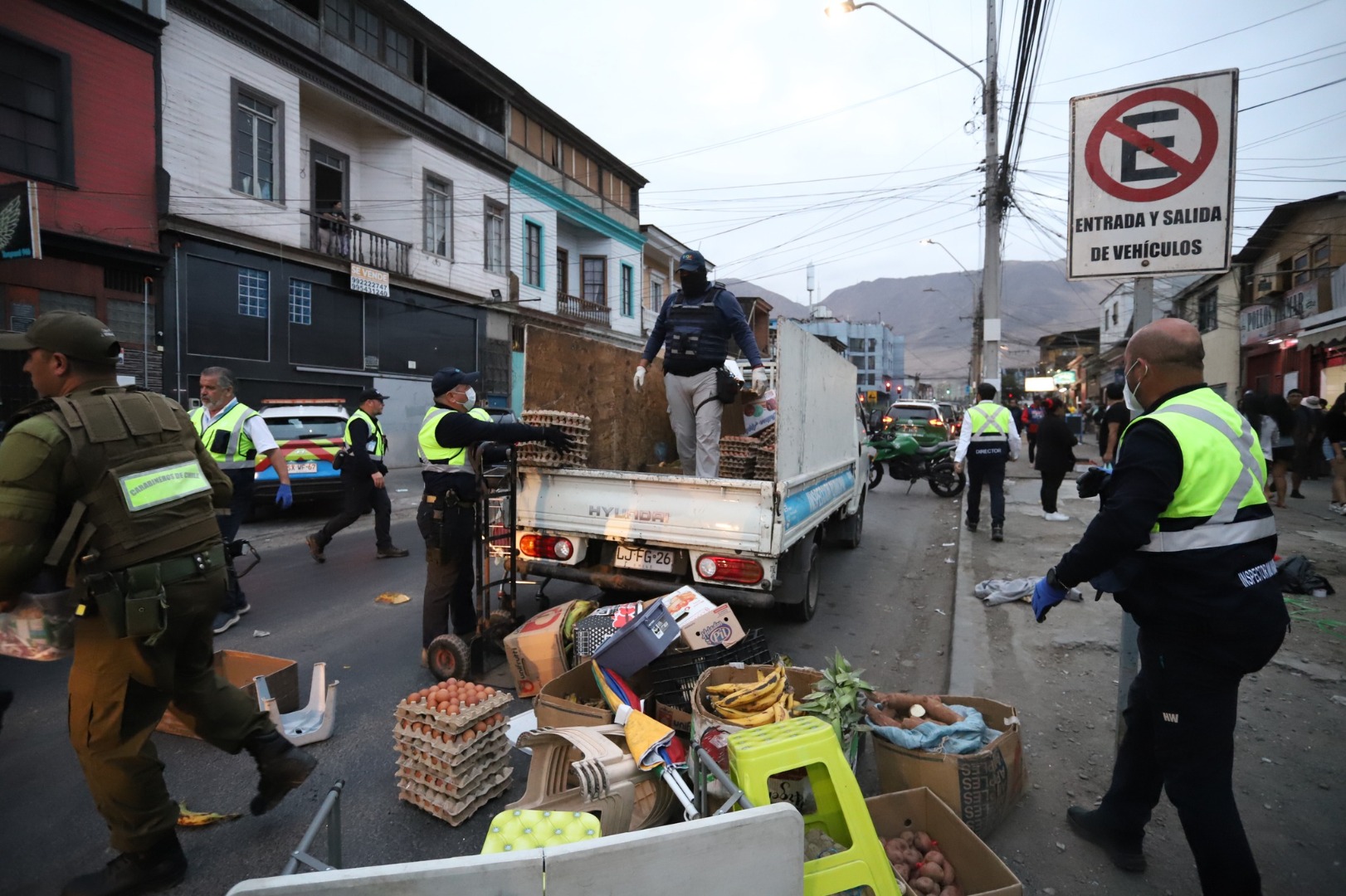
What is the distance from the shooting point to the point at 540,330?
5.54 meters

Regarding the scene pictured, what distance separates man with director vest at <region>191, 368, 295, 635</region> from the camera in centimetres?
539

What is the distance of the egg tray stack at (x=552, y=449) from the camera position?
16.7 ft

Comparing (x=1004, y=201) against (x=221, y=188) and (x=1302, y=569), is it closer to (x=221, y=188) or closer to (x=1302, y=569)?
(x=1302, y=569)

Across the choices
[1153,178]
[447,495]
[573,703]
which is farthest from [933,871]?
[447,495]

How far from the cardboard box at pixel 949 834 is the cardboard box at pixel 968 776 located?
0.45 ft

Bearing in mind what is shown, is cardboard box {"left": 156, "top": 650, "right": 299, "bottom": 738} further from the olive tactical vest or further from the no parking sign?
the no parking sign

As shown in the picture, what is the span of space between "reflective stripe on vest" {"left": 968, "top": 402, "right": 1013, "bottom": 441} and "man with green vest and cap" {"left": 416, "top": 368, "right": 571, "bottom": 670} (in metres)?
5.94

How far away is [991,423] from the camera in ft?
28.5

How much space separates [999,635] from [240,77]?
57.6 feet

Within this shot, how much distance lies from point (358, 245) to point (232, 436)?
15036 millimetres

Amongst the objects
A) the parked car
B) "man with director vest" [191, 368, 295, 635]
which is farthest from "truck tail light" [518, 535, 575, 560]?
the parked car

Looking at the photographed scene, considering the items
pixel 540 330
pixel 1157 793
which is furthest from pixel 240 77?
pixel 1157 793

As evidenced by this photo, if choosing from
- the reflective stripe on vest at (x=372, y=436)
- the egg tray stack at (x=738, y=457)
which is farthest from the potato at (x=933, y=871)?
the reflective stripe on vest at (x=372, y=436)

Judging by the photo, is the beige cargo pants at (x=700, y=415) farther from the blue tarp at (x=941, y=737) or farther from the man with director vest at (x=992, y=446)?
the man with director vest at (x=992, y=446)
